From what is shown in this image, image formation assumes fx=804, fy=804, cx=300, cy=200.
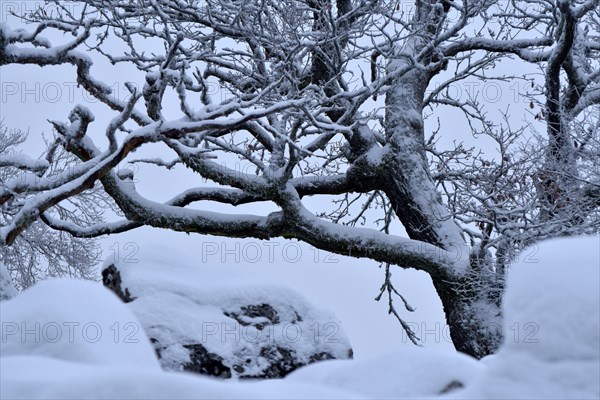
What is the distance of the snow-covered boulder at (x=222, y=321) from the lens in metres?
6.81

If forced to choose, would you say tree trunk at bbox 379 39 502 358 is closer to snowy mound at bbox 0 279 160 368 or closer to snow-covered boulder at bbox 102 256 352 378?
snow-covered boulder at bbox 102 256 352 378

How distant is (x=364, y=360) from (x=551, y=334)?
0.91m

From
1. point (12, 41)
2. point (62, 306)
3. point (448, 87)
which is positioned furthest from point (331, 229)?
point (62, 306)

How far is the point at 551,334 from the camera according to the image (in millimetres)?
3021

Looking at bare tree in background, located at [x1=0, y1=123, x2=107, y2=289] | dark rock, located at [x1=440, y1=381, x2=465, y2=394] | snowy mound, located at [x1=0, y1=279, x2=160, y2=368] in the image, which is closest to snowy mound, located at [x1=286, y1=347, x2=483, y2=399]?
dark rock, located at [x1=440, y1=381, x2=465, y2=394]

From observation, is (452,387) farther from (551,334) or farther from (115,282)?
(115,282)

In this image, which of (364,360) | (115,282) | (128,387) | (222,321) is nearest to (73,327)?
(128,387)

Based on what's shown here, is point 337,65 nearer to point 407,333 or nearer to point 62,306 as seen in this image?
point 407,333

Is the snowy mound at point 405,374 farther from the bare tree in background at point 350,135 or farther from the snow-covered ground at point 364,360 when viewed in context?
the bare tree in background at point 350,135

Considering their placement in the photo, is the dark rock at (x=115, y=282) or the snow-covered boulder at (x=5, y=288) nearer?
the snow-covered boulder at (x=5, y=288)

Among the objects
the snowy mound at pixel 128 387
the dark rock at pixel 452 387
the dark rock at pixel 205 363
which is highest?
the dark rock at pixel 205 363

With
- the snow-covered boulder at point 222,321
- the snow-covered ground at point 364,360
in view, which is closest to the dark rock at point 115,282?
the snow-covered boulder at point 222,321

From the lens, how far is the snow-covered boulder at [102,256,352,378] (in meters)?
6.81

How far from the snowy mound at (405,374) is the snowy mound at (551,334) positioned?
0.34m
